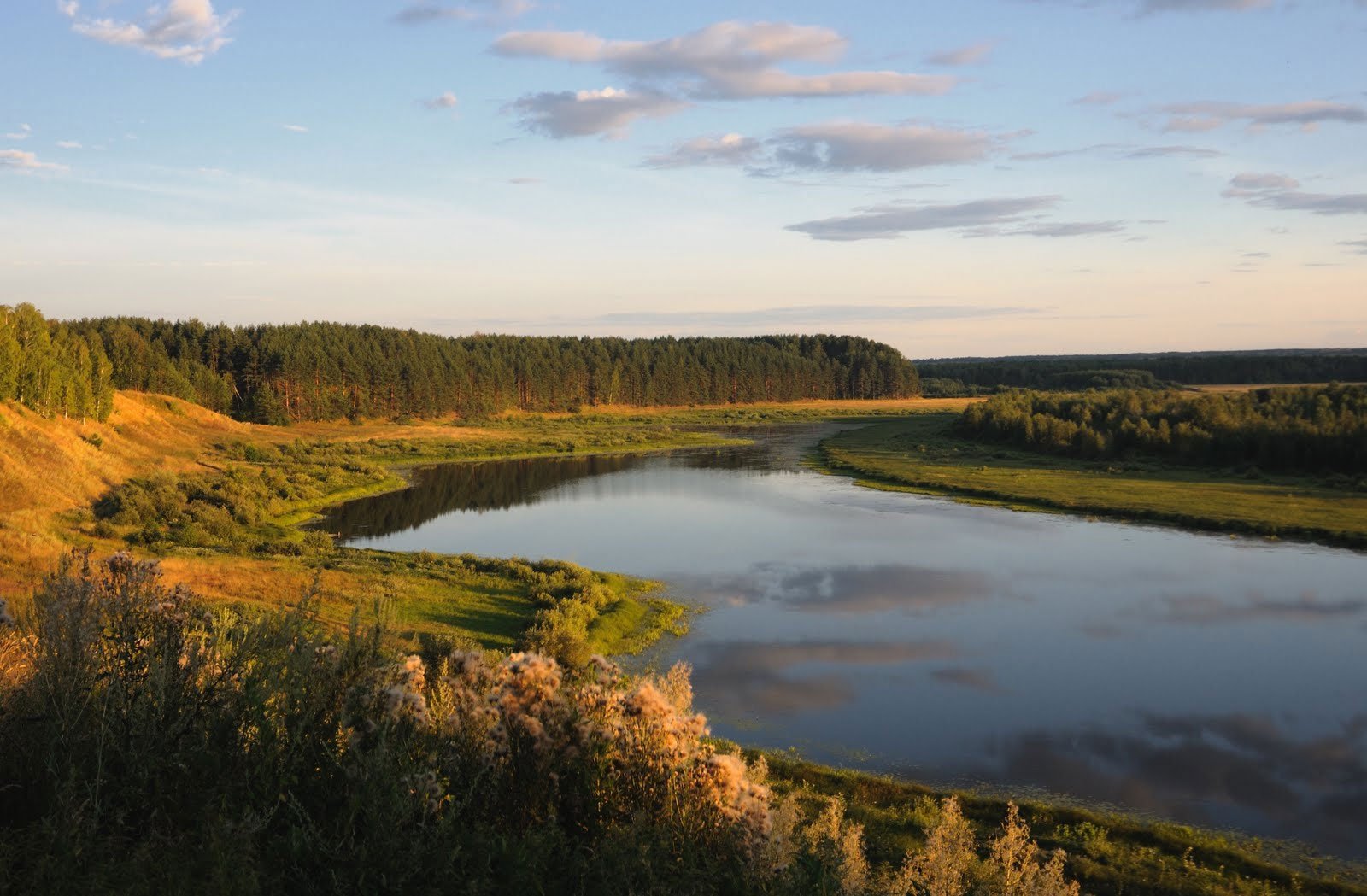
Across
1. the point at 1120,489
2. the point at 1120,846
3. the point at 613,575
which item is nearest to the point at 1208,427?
the point at 1120,489

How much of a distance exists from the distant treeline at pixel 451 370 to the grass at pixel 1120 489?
49754 mm

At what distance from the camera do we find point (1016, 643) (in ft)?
75.8

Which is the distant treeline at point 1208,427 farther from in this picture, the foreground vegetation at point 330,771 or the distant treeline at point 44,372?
the distant treeline at point 44,372

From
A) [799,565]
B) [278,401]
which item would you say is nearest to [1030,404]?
[799,565]

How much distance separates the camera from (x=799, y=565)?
3200 centimetres

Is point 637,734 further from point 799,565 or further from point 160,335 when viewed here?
point 160,335

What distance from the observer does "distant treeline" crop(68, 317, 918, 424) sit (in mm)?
88688

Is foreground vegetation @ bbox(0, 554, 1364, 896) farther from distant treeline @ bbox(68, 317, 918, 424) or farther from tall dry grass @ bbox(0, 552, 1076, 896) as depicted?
distant treeline @ bbox(68, 317, 918, 424)

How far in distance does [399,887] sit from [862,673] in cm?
1696

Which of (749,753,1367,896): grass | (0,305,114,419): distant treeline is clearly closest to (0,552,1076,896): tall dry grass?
(749,753,1367,896): grass

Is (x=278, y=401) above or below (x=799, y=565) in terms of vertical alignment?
above

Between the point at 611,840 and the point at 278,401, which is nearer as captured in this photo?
the point at 611,840

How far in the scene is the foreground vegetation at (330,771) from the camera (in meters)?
5.19

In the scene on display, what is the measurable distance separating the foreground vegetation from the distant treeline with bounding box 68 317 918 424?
83.8 metres
